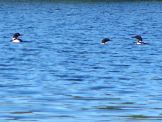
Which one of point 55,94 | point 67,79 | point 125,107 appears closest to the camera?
point 125,107

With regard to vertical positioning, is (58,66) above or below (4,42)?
below

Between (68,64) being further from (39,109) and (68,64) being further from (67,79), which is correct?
(39,109)

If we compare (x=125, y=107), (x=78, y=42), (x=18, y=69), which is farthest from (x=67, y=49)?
(x=125, y=107)

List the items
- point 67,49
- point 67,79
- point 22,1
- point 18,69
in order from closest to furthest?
point 67,79 < point 18,69 < point 67,49 < point 22,1

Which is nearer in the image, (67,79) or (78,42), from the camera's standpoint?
(67,79)

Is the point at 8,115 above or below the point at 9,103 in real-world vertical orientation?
below

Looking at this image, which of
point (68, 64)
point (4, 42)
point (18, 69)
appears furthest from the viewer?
point (4, 42)

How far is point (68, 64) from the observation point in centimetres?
3712

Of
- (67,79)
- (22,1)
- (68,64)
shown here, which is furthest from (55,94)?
(22,1)

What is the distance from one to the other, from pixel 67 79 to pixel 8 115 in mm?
9287

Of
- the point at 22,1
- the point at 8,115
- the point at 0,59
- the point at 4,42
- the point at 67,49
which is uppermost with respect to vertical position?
the point at 22,1

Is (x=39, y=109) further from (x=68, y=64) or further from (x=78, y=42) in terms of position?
(x=78, y=42)

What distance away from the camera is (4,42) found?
170 ft

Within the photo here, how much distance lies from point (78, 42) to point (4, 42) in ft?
15.3
